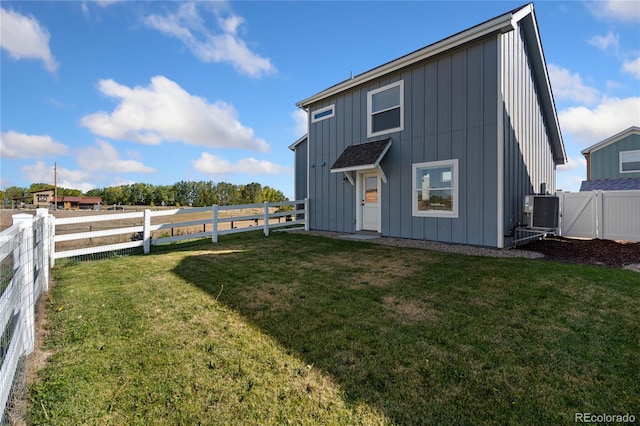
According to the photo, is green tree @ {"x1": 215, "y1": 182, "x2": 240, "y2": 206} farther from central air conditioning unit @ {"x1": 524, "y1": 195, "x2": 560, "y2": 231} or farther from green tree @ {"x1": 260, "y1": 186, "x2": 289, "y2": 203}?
central air conditioning unit @ {"x1": 524, "y1": 195, "x2": 560, "y2": 231}

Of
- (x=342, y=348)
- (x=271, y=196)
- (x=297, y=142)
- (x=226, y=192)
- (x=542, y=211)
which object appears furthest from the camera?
(x=226, y=192)

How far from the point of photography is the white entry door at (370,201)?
948 centimetres

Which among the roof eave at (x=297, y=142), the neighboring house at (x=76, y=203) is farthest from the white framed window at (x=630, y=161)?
the neighboring house at (x=76, y=203)

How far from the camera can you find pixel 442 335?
285cm

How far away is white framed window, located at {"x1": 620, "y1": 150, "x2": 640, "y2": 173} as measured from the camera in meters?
14.0

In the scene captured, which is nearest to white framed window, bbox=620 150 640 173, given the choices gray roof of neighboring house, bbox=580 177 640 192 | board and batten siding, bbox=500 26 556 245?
gray roof of neighboring house, bbox=580 177 640 192

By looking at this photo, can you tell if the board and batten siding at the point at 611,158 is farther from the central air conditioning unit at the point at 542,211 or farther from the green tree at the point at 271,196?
the green tree at the point at 271,196

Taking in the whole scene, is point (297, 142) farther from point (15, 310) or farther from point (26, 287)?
point (15, 310)

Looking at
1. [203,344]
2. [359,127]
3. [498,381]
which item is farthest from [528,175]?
[203,344]

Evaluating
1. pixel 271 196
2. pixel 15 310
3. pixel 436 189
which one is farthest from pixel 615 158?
pixel 271 196

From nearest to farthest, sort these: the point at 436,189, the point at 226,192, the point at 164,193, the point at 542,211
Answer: the point at 542,211, the point at 436,189, the point at 226,192, the point at 164,193

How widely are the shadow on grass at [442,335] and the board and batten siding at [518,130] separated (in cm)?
284

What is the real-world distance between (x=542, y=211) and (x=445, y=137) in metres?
2.95

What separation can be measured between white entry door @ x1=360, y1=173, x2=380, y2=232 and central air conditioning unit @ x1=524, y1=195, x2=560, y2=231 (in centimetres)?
394
